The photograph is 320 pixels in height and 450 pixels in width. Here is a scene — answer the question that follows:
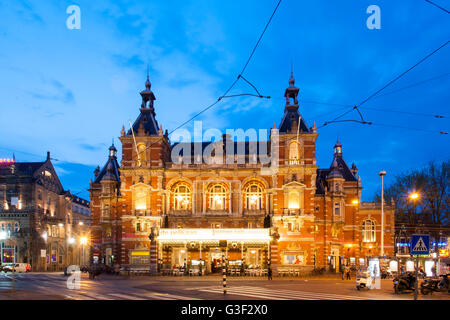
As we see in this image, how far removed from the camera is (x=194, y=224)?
4400cm

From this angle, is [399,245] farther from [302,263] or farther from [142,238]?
[142,238]

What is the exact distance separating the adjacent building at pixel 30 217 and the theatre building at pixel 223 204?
12.9 metres

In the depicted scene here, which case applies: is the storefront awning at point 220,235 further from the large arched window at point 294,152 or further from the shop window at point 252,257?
the large arched window at point 294,152

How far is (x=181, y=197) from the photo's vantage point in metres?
44.9

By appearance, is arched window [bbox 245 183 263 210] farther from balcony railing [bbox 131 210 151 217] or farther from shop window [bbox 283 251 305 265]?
balcony railing [bbox 131 210 151 217]

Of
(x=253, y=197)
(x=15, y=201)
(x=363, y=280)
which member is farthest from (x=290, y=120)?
(x=15, y=201)

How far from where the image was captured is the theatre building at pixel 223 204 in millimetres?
41625

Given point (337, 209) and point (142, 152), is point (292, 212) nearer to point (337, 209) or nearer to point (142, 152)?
point (337, 209)

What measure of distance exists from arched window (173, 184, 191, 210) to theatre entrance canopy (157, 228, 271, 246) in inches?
157

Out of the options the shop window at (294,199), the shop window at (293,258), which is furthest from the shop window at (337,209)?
the shop window at (293,258)
